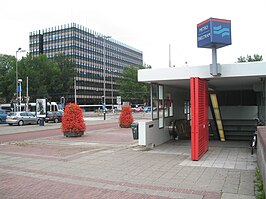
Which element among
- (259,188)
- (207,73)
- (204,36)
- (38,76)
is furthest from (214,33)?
(38,76)

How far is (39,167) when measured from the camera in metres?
8.30

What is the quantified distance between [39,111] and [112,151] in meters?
26.1

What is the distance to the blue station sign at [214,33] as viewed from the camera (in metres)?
8.96

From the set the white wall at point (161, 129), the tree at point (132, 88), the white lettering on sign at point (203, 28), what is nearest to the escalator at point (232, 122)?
the white wall at point (161, 129)

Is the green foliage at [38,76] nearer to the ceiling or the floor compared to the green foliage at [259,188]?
nearer to the ceiling

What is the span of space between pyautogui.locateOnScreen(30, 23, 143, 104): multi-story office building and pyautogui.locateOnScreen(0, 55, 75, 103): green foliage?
340 inches

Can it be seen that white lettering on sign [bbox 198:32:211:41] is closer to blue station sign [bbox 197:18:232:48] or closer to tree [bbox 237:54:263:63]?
blue station sign [bbox 197:18:232:48]

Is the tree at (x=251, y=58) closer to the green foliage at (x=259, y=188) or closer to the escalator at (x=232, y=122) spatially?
the escalator at (x=232, y=122)

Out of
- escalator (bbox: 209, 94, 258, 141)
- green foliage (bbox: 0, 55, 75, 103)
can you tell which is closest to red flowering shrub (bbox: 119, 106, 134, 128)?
escalator (bbox: 209, 94, 258, 141)

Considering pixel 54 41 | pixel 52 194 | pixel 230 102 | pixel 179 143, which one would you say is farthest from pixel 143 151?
pixel 54 41

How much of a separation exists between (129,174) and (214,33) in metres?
5.05

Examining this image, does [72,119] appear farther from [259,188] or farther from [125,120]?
[259,188]

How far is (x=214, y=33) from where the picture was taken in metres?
8.99

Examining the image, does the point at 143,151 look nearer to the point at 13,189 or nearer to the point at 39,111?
the point at 13,189
